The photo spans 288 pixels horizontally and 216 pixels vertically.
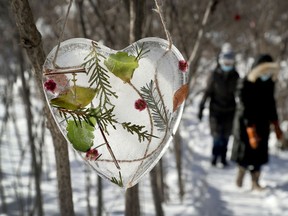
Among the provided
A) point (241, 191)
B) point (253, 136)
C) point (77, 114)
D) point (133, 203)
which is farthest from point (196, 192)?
point (77, 114)

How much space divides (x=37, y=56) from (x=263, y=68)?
7.77 feet

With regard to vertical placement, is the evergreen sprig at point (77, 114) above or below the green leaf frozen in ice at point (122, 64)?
below

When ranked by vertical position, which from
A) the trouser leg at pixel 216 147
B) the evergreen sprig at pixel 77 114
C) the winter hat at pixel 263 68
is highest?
the winter hat at pixel 263 68

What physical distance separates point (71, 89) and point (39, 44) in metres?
0.28

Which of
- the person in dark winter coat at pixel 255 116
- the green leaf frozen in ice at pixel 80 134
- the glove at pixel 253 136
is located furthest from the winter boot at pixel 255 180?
the green leaf frozen in ice at pixel 80 134

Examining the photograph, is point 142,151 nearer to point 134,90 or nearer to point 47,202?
point 134,90

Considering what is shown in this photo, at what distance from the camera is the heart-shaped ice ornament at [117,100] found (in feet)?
3.62

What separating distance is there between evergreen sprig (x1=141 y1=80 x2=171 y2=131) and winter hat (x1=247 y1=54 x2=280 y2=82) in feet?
7.40

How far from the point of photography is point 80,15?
93.6 inches

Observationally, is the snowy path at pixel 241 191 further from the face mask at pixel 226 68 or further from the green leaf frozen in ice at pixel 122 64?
the green leaf frozen in ice at pixel 122 64

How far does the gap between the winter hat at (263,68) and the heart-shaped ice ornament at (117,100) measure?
2.22 metres

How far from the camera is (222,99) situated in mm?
4223

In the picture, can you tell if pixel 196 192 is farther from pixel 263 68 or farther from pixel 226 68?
pixel 263 68

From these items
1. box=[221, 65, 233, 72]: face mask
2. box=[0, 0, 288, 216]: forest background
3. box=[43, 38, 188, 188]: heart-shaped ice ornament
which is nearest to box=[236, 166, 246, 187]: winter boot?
box=[0, 0, 288, 216]: forest background
